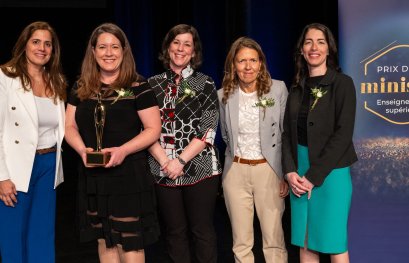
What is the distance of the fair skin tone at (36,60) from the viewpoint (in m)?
2.86

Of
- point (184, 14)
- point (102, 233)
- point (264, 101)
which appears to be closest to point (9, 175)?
point (102, 233)

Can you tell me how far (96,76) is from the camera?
2.75 meters

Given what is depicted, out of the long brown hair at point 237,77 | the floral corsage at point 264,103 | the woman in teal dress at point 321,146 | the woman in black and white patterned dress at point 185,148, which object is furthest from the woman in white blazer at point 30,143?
the woman in teal dress at point 321,146

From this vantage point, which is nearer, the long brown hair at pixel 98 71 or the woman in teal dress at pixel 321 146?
the long brown hair at pixel 98 71

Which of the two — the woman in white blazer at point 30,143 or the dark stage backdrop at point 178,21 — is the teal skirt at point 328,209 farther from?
the dark stage backdrop at point 178,21

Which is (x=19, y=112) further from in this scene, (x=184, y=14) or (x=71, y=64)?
(x=71, y=64)

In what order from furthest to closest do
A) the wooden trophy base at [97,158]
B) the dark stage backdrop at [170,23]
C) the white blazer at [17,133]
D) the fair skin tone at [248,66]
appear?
the dark stage backdrop at [170,23]
the fair skin tone at [248,66]
the white blazer at [17,133]
the wooden trophy base at [97,158]

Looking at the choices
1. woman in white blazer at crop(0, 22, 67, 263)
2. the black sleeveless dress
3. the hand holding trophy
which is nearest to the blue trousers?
woman in white blazer at crop(0, 22, 67, 263)

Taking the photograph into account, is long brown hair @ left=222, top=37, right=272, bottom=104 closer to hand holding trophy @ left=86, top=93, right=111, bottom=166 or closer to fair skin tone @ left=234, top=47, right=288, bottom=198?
fair skin tone @ left=234, top=47, right=288, bottom=198

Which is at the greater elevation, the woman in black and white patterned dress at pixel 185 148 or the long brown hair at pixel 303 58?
the long brown hair at pixel 303 58

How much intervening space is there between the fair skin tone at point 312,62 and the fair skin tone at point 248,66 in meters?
0.17

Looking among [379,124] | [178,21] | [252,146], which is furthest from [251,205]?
[178,21]

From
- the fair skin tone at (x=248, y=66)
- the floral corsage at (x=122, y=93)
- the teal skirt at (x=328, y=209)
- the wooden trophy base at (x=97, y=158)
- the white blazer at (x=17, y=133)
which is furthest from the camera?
the fair skin tone at (x=248, y=66)

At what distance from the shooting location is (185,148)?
9.75 feet
